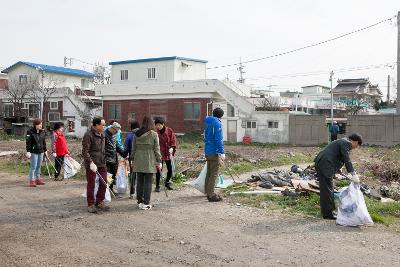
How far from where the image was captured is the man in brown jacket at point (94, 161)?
A: 8298 mm

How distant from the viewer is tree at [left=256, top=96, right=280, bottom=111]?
112 feet

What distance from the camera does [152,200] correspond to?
31.3 ft

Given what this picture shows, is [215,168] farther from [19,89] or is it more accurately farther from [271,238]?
[19,89]

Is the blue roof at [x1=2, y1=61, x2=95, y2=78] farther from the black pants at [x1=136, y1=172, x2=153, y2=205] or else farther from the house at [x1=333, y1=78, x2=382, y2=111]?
the black pants at [x1=136, y1=172, x2=153, y2=205]

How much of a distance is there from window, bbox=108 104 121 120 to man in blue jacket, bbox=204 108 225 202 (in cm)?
3205

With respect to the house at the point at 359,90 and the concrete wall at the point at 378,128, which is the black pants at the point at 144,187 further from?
the house at the point at 359,90

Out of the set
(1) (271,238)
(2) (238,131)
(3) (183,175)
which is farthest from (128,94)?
(1) (271,238)

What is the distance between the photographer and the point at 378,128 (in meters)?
29.9

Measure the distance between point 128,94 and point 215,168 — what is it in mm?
31194

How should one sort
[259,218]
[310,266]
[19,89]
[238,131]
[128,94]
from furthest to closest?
[19,89] < [128,94] < [238,131] < [259,218] < [310,266]

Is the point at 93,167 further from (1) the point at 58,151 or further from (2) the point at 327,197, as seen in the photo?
(1) the point at 58,151

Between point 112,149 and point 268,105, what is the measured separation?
27861mm

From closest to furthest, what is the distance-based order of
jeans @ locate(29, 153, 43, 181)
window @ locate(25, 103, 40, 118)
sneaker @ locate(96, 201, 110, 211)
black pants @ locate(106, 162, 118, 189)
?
sneaker @ locate(96, 201, 110, 211) < black pants @ locate(106, 162, 118, 189) < jeans @ locate(29, 153, 43, 181) < window @ locate(25, 103, 40, 118)

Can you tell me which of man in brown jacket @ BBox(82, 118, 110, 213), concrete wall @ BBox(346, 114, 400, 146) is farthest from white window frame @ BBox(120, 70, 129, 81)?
man in brown jacket @ BBox(82, 118, 110, 213)
